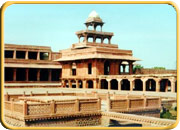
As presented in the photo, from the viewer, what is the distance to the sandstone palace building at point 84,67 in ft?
116

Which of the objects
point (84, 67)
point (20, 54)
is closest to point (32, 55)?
point (20, 54)

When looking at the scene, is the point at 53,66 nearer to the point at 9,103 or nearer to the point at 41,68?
the point at 41,68

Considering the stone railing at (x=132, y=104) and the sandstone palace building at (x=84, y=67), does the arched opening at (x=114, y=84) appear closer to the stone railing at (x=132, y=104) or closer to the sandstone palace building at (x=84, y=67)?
the sandstone palace building at (x=84, y=67)

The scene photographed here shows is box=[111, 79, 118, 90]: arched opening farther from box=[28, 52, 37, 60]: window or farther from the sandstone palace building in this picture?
box=[28, 52, 37, 60]: window

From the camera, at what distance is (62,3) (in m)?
9.59

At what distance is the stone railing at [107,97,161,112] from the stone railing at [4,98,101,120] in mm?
902

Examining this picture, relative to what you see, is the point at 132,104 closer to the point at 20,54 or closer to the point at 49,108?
the point at 49,108

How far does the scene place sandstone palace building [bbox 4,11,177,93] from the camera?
116ft

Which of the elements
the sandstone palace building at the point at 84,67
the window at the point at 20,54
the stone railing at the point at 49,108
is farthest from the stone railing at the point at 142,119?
the window at the point at 20,54

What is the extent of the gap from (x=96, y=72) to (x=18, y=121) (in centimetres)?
2015

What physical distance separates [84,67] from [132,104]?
19.2m

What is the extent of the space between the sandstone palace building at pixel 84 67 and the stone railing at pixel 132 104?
9755mm

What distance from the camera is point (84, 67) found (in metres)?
37.0

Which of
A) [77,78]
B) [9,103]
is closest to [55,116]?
[9,103]
